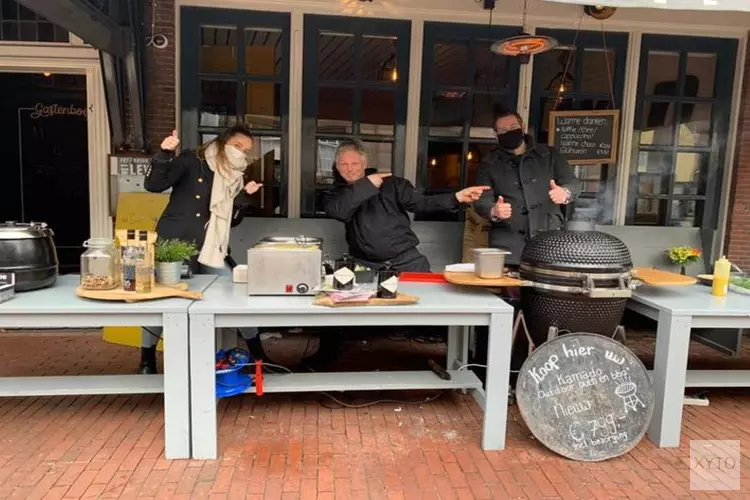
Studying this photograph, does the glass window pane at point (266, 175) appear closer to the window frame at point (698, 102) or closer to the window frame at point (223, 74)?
the window frame at point (223, 74)

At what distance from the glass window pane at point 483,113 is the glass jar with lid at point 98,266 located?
11.7ft

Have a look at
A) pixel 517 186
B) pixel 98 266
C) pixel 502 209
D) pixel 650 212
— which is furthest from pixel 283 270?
pixel 650 212

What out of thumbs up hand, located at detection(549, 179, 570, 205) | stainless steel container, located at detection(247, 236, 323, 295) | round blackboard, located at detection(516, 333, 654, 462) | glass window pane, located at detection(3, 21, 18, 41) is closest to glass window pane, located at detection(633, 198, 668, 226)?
thumbs up hand, located at detection(549, 179, 570, 205)

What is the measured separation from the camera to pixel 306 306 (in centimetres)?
262

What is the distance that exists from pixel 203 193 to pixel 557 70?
145 inches

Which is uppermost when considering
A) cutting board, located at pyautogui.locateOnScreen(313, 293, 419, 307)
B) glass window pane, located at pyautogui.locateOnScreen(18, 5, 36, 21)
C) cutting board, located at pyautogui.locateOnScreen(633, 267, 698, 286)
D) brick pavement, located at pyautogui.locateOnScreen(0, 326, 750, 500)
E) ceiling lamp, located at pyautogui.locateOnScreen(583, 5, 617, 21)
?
ceiling lamp, located at pyautogui.locateOnScreen(583, 5, 617, 21)

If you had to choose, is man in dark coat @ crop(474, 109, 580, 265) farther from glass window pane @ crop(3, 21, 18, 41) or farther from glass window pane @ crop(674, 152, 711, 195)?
glass window pane @ crop(3, 21, 18, 41)

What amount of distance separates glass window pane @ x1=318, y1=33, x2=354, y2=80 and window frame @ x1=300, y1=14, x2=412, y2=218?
0.14ft

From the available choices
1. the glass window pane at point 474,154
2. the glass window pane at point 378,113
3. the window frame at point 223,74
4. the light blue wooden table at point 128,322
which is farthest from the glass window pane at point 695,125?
the light blue wooden table at point 128,322

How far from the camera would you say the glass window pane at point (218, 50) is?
192 inches

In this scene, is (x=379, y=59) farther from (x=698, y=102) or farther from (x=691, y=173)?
(x=691, y=173)

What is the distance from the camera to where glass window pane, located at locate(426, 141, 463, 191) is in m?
5.22

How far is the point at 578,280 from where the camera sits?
2846 millimetres

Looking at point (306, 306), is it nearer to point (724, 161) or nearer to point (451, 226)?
point (451, 226)
